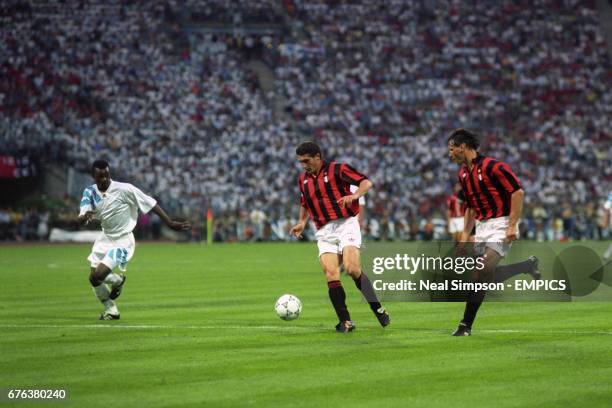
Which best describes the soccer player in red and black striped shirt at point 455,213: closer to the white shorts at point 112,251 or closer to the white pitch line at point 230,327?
the white shorts at point 112,251

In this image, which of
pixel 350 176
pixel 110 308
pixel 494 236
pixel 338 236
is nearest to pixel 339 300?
pixel 338 236

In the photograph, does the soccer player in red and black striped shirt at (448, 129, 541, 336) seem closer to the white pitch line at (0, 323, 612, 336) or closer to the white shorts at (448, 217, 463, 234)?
the white pitch line at (0, 323, 612, 336)

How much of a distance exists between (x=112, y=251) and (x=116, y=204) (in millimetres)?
683

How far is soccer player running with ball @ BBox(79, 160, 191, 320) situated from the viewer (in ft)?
50.9

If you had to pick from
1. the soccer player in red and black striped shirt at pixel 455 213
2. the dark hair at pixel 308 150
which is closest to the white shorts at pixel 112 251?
the dark hair at pixel 308 150

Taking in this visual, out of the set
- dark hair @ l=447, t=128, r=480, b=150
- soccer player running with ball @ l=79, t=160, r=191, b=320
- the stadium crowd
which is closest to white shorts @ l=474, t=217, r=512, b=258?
dark hair @ l=447, t=128, r=480, b=150

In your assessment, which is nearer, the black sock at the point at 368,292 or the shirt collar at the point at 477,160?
the shirt collar at the point at 477,160

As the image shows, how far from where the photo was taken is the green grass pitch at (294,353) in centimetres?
869

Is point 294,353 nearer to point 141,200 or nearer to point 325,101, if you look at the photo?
point 141,200

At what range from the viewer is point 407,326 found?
1395 centimetres

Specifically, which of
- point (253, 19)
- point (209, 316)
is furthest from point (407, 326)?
point (253, 19)

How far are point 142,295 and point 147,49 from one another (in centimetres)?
3814

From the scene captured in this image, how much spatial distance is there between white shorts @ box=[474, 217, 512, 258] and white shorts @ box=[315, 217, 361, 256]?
1.51 m

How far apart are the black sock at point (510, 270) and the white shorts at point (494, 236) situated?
6.15 ft
